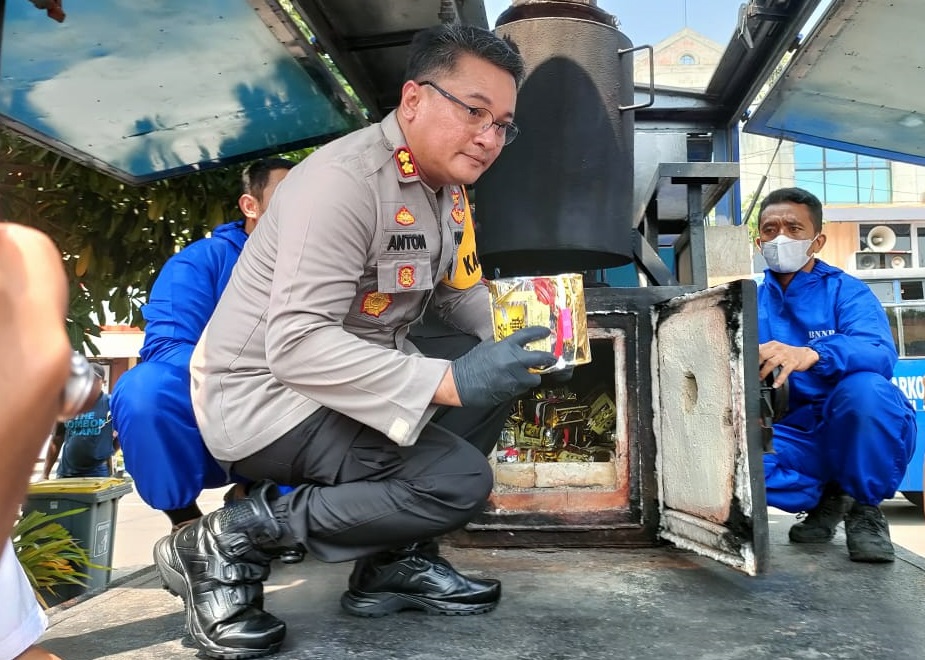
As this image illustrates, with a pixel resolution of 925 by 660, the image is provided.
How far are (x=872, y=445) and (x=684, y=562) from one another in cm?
70

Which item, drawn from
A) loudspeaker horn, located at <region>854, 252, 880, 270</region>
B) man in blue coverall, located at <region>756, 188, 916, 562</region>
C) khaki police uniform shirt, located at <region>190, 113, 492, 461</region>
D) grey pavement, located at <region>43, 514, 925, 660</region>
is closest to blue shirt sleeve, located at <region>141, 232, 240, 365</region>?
khaki police uniform shirt, located at <region>190, 113, 492, 461</region>

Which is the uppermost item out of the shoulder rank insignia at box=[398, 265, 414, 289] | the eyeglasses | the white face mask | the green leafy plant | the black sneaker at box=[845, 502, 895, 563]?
the eyeglasses

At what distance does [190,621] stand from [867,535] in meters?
1.95

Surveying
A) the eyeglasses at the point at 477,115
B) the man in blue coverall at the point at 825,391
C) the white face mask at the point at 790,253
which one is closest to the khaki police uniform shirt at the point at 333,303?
the eyeglasses at the point at 477,115

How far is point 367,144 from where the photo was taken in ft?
5.79

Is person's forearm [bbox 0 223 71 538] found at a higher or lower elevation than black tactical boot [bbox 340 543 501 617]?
higher

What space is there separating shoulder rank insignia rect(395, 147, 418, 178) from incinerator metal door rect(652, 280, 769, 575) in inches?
34.2

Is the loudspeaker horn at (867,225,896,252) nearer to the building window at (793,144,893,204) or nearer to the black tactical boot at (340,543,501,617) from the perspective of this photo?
the building window at (793,144,893,204)

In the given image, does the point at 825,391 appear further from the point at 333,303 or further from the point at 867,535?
the point at 333,303

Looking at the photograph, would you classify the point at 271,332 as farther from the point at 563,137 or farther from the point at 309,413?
the point at 563,137

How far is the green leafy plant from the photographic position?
3305 mm

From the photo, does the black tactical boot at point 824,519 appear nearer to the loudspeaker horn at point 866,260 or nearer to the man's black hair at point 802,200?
the man's black hair at point 802,200

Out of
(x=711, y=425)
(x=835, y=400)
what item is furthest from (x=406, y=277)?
(x=835, y=400)

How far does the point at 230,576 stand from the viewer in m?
1.60
